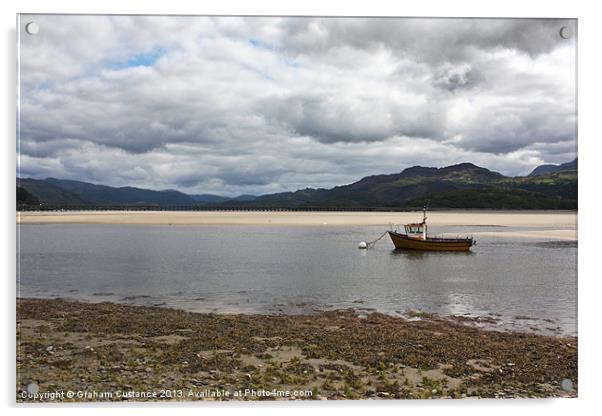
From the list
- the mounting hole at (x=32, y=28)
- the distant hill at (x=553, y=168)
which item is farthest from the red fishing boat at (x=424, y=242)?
the mounting hole at (x=32, y=28)

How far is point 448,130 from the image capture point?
5.43m

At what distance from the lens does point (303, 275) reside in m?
8.45

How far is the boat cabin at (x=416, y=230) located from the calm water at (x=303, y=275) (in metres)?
0.55

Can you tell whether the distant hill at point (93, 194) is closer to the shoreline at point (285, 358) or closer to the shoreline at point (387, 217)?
the shoreline at point (387, 217)

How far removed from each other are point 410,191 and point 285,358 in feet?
11.2

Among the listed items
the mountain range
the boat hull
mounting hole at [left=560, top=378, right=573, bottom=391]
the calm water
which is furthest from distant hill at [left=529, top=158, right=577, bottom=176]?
the boat hull

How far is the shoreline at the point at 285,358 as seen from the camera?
4262mm

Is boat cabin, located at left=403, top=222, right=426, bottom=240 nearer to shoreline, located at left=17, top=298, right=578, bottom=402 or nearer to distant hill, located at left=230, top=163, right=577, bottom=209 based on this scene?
distant hill, located at left=230, top=163, right=577, bottom=209

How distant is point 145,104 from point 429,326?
4033 millimetres

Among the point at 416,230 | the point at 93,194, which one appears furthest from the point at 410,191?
the point at 416,230
